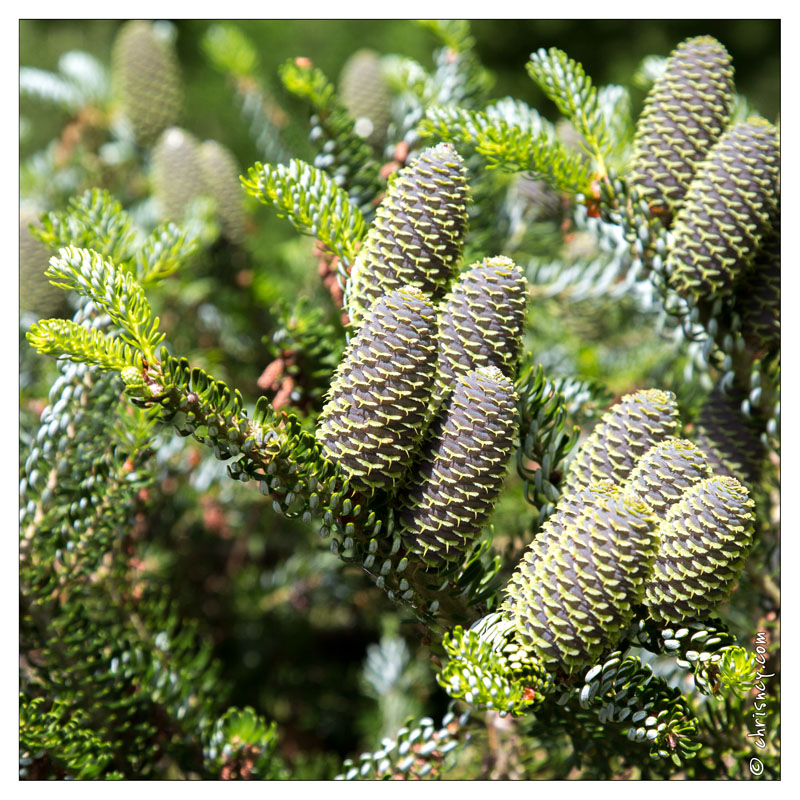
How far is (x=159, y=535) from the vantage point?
2.35ft

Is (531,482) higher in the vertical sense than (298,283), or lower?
lower

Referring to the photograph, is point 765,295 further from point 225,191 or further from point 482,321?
point 225,191

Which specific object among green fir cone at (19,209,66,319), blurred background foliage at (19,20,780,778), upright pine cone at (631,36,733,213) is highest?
upright pine cone at (631,36,733,213)

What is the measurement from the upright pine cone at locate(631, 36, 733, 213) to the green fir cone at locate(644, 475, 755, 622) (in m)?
0.23

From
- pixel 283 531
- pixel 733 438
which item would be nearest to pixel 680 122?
pixel 733 438

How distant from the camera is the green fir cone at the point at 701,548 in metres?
0.36

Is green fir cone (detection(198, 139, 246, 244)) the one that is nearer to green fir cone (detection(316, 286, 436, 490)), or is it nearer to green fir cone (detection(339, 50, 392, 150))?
green fir cone (detection(339, 50, 392, 150))

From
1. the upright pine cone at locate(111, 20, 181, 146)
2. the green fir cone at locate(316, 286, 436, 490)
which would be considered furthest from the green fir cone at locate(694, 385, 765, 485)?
the upright pine cone at locate(111, 20, 181, 146)

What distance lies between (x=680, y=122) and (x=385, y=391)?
31cm

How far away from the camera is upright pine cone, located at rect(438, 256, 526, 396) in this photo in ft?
1.27

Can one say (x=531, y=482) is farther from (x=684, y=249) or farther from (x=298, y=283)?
(x=298, y=283)

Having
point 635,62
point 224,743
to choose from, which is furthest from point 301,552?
point 635,62

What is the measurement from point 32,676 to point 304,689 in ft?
1.13

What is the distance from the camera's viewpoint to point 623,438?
0.40m
